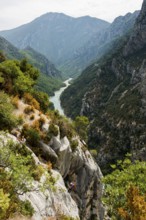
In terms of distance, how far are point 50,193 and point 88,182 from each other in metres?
20.0

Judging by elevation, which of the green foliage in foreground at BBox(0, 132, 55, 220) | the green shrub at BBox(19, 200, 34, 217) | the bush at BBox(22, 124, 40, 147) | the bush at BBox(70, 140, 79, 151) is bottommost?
the green shrub at BBox(19, 200, 34, 217)

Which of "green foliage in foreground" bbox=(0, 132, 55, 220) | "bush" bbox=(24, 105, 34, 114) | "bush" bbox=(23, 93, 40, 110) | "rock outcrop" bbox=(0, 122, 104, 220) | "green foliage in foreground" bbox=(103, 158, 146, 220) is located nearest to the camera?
"green foliage in foreground" bbox=(0, 132, 55, 220)

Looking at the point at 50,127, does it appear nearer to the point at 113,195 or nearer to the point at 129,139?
the point at 113,195

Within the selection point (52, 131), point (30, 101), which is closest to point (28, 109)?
point (30, 101)

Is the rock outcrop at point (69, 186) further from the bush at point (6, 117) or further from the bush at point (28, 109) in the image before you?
the bush at point (28, 109)

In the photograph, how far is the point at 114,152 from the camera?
5822 inches

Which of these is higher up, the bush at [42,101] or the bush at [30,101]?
the bush at [42,101]

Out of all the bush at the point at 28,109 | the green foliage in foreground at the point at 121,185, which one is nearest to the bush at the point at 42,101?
the bush at the point at 28,109

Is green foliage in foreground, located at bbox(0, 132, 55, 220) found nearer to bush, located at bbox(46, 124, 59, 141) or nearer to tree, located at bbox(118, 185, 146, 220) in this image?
tree, located at bbox(118, 185, 146, 220)

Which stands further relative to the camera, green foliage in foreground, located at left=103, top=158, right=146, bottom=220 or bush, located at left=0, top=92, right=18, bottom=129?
bush, located at left=0, top=92, right=18, bottom=129

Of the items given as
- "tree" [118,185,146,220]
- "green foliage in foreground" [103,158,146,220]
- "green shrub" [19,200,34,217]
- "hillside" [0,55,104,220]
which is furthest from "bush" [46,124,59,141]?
"tree" [118,185,146,220]

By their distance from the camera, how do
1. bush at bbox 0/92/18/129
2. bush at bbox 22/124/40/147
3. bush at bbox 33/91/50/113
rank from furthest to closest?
bush at bbox 33/91/50/113 < bush at bbox 22/124/40/147 < bush at bbox 0/92/18/129

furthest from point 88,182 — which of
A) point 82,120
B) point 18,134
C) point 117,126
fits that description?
point 117,126

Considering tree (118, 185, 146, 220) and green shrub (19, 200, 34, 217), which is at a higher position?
green shrub (19, 200, 34, 217)
